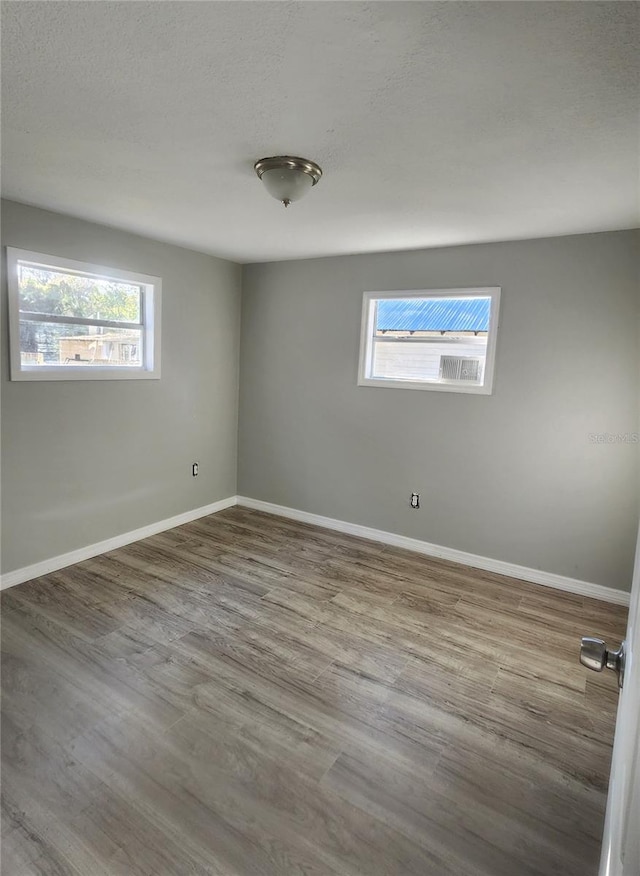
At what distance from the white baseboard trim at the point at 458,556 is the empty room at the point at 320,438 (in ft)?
0.09

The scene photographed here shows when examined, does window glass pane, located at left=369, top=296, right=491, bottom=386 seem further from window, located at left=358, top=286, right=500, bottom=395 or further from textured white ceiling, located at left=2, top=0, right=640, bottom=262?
textured white ceiling, located at left=2, top=0, right=640, bottom=262

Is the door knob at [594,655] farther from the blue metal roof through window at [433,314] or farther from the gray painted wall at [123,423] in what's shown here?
the gray painted wall at [123,423]

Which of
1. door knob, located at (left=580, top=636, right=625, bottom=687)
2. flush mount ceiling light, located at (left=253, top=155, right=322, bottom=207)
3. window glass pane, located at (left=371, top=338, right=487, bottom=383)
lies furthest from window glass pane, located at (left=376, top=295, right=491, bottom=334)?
door knob, located at (left=580, top=636, right=625, bottom=687)

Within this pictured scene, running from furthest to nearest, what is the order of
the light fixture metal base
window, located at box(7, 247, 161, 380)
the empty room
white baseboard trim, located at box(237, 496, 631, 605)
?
white baseboard trim, located at box(237, 496, 631, 605) < window, located at box(7, 247, 161, 380) < the light fixture metal base < the empty room

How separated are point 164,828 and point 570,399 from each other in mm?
3208

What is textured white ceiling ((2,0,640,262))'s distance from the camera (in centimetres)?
118

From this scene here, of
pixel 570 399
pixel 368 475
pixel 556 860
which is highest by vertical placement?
pixel 570 399

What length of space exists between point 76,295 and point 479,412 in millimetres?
3119

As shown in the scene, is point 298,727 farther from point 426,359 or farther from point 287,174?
point 426,359

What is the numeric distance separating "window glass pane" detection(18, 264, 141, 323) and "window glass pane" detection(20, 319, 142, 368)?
0.33 feet

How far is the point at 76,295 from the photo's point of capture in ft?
10.6

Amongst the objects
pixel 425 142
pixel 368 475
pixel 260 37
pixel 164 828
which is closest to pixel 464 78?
pixel 425 142

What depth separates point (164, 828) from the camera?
149 centimetres

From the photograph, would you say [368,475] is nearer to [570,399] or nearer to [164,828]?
[570,399]
